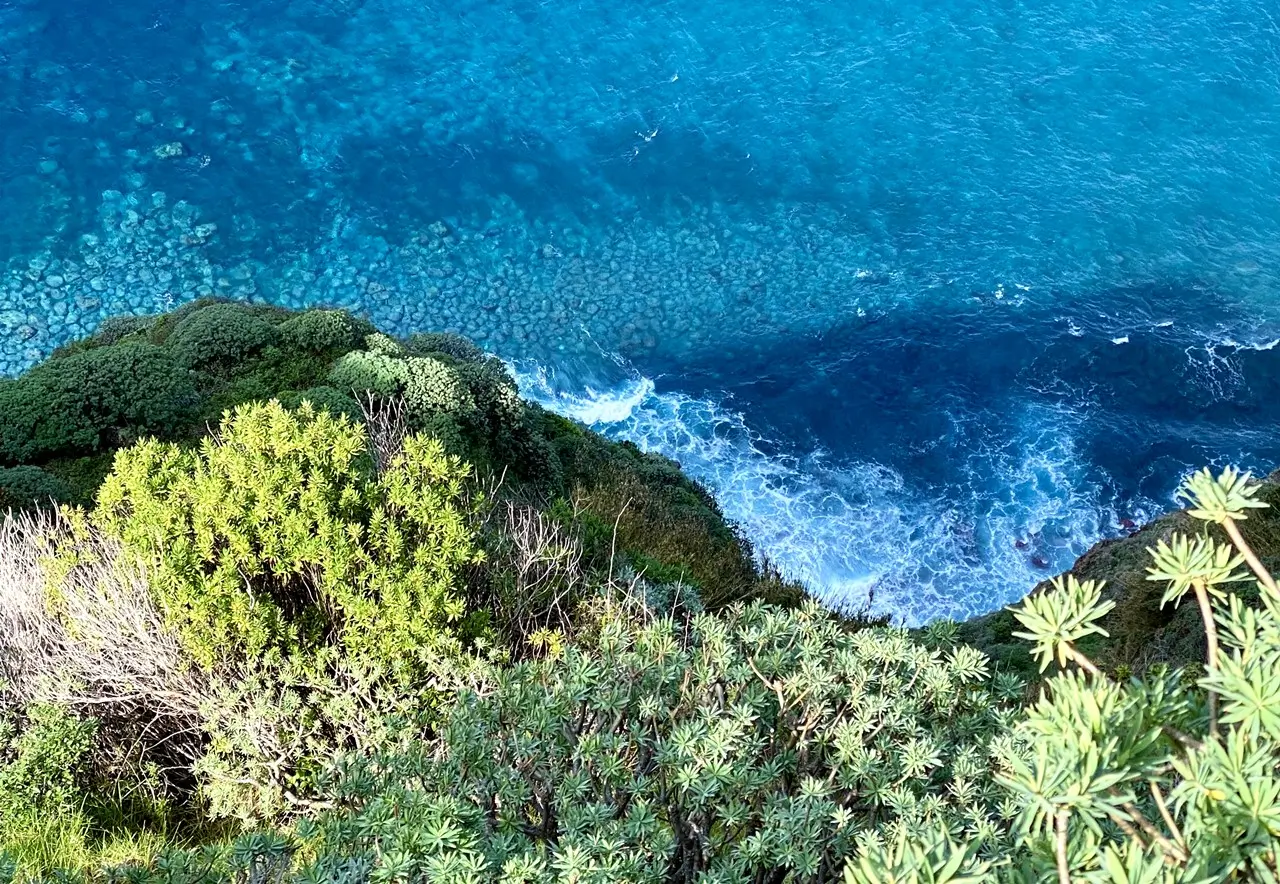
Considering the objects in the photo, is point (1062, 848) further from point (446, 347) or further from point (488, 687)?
point (446, 347)

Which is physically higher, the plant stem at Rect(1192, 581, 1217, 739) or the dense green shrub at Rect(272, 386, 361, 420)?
the plant stem at Rect(1192, 581, 1217, 739)

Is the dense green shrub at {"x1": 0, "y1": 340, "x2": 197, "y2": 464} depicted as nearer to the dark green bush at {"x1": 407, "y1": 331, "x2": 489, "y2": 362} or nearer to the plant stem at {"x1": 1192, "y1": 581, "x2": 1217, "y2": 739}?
the dark green bush at {"x1": 407, "y1": 331, "x2": 489, "y2": 362}

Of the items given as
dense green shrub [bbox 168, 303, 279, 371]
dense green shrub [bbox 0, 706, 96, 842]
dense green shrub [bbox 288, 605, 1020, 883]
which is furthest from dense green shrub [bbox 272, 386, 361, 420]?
dense green shrub [bbox 288, 605, 1020, 883]

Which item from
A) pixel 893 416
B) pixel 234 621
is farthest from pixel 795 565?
pixel 234 621

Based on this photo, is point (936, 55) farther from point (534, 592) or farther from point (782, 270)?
point (534, 592)

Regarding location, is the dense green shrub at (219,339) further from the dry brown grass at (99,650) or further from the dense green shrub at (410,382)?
the dry brown grass at (99,650)
